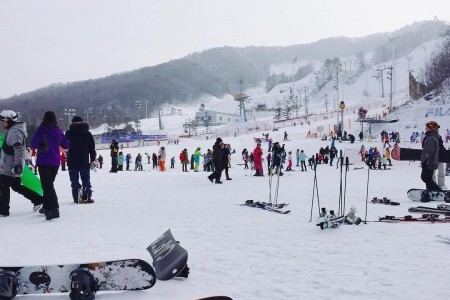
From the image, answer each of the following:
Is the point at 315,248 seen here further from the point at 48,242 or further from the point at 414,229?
the point at 48,242

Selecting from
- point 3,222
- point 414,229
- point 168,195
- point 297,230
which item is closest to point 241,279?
point 297,230

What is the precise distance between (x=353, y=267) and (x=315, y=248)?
2.50 ft

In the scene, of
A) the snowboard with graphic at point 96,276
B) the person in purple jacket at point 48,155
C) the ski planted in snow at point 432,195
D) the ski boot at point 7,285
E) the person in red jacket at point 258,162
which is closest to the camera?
the ski boot at point 7,285

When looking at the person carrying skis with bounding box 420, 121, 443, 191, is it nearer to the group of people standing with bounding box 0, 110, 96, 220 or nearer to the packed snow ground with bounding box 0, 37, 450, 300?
the packed snow ground with bounding box 0, 37, 450, 300

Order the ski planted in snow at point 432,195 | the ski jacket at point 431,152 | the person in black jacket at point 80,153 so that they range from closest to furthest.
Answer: the person in black jacket at point 80,153
the ski planted in snow at point 432,195
the ski jacket at point 431,152

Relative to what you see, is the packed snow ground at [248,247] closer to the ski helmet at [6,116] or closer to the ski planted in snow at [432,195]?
the ski planted in snow at [432,195]

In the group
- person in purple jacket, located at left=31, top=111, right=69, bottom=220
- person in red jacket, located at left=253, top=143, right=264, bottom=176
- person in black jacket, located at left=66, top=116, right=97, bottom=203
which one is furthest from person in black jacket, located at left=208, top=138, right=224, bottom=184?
person in purple jacket, located at left=31, top=111, right=69, bottom=220

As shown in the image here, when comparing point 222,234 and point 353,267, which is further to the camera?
point 222,234

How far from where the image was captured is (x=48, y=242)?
4969mm

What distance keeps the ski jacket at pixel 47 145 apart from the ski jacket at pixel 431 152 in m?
6.91

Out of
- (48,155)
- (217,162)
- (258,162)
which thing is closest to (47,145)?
(48,155)

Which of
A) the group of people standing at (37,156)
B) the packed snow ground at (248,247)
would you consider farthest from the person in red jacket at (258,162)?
the group of people standing at (37,156)

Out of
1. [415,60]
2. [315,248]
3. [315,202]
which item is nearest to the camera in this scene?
[315,248]

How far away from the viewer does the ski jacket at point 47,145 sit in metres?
6.17
